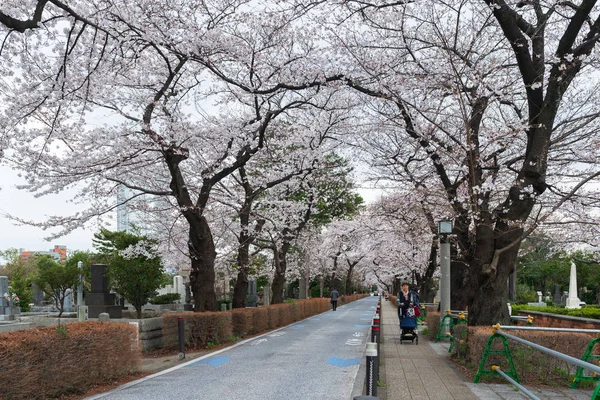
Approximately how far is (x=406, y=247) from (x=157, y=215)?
58.5 ft

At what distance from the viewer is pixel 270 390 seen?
8445 millimetres

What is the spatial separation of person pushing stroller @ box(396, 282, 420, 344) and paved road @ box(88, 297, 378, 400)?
4.87 feet

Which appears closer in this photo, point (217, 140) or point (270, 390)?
point (270, 390)

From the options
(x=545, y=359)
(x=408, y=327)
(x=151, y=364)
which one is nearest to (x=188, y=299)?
(x=408, y=327)

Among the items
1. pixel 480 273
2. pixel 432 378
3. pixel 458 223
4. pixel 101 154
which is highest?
pixel 101 154

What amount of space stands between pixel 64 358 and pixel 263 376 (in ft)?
11.0

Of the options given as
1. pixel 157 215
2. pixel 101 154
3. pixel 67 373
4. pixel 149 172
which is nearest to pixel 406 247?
pixel 157 215

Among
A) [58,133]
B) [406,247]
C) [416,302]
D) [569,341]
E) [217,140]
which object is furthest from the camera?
[406,247]

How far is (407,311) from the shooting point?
15.4 metres

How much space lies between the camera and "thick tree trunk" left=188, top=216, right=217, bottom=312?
1614 cm

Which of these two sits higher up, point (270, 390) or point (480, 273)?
point (480, 273)

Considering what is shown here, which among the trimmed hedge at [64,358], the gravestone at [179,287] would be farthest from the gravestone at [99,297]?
the gravestone at [179,287]

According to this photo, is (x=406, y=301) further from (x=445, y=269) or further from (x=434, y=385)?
(x=434, y=385)

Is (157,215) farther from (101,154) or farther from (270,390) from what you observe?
(270,390)
